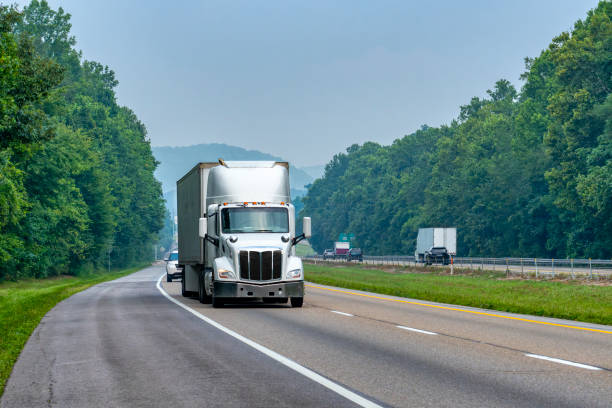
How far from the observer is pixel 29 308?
1030 inches

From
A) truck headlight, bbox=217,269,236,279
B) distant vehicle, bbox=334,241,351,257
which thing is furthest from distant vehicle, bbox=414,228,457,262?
truck headlight, bbox=217,269,236,279

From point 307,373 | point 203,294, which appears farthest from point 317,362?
point 203,294

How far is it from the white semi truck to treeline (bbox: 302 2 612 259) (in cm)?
3932

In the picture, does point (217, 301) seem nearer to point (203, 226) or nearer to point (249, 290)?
point (249, 290)

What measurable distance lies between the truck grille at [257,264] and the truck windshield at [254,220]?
1092 mm

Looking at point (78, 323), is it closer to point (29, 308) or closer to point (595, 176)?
point (29, 308)

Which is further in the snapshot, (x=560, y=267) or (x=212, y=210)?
(x=560, y=267)

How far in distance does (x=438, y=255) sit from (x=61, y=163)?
31726mm

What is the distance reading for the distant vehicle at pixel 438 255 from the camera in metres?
72.3

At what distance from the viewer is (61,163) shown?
61.4 m

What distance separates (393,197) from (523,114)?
52.9 metres

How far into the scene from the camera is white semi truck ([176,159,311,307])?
22.7m

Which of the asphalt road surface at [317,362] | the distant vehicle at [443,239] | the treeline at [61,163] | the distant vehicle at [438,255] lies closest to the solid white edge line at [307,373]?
the asphalt road surface at [317,362]

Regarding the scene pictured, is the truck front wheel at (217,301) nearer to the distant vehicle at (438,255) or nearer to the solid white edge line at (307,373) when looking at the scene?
the solid white edge line at (307,373)
